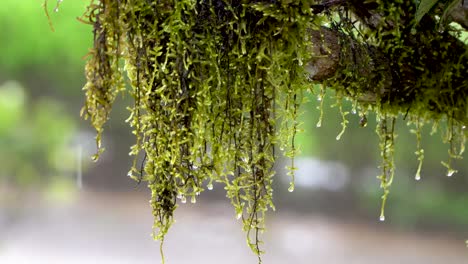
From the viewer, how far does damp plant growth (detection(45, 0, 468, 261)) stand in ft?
1.77

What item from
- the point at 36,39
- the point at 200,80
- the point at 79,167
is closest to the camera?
the point at 200,80

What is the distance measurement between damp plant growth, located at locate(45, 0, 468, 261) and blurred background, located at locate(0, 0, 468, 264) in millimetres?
2919

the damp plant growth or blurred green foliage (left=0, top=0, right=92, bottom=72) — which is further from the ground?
blurred green foliage (left=0, top=0, right=92, bottom=72)

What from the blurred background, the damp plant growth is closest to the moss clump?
the damp plant growth

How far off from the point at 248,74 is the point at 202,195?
3.30 m

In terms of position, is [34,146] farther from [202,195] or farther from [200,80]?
[200,80]

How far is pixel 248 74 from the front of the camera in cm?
58

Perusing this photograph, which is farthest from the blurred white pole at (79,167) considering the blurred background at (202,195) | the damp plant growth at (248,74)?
the damp plant growth at (248,74)

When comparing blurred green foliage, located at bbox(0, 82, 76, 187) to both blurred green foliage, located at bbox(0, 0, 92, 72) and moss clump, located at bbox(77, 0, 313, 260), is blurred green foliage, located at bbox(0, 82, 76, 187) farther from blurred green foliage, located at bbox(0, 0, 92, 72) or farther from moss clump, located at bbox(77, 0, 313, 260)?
moss clump, located at bbox(77, 0, 313, 260)

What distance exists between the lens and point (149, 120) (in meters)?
0.58

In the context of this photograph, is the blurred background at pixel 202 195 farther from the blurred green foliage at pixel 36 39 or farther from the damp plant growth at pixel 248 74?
the damp plant growth at pixel 248 74

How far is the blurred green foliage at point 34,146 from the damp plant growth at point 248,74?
3.22m

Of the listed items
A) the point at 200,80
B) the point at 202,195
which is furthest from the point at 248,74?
the point at 202,195

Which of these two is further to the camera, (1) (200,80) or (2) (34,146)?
(2) (34,146)
